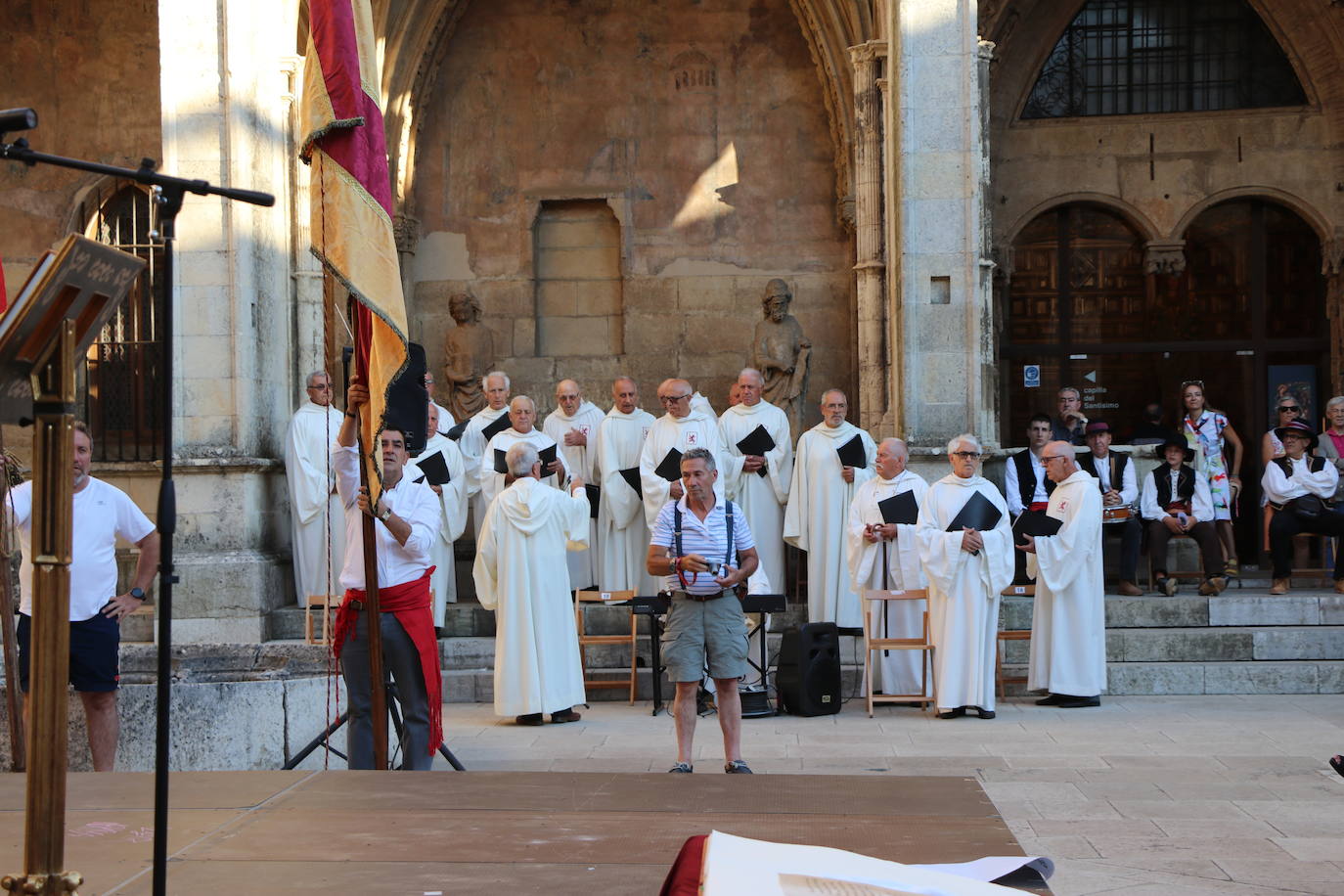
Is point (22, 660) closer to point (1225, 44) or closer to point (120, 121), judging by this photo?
point (120, 121)

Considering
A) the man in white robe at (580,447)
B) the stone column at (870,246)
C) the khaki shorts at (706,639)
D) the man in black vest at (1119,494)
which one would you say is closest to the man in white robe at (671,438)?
the man in white robe at (580,447)

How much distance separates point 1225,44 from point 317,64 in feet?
45.4

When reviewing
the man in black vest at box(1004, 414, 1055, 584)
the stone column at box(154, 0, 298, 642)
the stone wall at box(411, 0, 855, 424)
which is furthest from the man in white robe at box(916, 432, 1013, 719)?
the stone wall at box(411, 0, 855, 424)

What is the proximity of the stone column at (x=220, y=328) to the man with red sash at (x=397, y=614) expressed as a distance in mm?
5287

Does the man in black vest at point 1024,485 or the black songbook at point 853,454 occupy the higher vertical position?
the black songbook at point 853,454

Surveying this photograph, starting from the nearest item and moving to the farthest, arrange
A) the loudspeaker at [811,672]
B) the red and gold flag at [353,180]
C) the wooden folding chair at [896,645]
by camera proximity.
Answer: the red and gold flag at [353,180] → the loudspeaker at [811,672] → the wooden folding chair at [896,645]

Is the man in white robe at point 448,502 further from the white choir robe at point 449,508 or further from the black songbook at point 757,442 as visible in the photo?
the black songbook at point 757,442

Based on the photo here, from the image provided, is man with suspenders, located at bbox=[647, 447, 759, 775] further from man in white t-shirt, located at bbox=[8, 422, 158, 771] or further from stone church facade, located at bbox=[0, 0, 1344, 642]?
stone church facade, located at bbox=[0, 0, 1344, 642]

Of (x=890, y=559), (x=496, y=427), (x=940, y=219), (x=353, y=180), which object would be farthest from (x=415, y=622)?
(x=940, y=219)

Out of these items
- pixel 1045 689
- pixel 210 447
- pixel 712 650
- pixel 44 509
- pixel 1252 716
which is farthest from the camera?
pixel 210 447

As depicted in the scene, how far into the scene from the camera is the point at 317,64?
587 cm

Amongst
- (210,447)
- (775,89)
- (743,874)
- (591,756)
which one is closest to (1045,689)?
(591,756)

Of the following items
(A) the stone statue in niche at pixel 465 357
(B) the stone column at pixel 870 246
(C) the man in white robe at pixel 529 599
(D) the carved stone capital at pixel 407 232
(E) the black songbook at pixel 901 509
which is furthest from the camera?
(D) the carved stone capital at pixel 407 232

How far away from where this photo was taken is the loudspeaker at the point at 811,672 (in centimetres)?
1067
